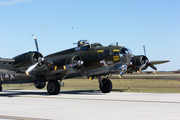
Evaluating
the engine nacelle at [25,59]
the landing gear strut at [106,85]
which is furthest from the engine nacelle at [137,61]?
the engine nacelle at [25,59]

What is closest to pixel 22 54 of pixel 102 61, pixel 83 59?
pixel 83 59

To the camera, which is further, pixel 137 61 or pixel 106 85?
pixel 106 85

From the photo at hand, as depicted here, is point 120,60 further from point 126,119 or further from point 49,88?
point 126,119

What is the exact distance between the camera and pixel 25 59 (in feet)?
76.8

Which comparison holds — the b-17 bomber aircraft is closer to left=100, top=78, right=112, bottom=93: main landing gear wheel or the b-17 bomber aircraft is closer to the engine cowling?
the engine cowling

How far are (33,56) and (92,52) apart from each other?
19.8ft

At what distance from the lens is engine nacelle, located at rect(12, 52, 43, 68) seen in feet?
76.1

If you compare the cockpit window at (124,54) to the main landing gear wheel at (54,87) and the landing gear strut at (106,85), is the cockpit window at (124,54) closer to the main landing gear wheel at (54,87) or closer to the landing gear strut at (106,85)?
the landing gear strut at (106,85)

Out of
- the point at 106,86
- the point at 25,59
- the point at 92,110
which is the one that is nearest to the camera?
the point at 92,110

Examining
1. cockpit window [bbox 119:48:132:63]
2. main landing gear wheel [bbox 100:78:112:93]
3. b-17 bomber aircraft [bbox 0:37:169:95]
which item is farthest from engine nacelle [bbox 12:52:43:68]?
main landing gear wheel [bbox 100:78:112:93]

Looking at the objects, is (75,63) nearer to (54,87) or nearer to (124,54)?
(54,87)

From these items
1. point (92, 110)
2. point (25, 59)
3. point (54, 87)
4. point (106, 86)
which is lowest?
point (92, 110)

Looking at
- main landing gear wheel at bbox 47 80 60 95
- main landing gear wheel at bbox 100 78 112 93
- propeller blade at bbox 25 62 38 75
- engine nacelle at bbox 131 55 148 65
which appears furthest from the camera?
main landing gear wheel at bbox 100 78 112 93

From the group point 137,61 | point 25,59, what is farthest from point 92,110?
point 137,61
